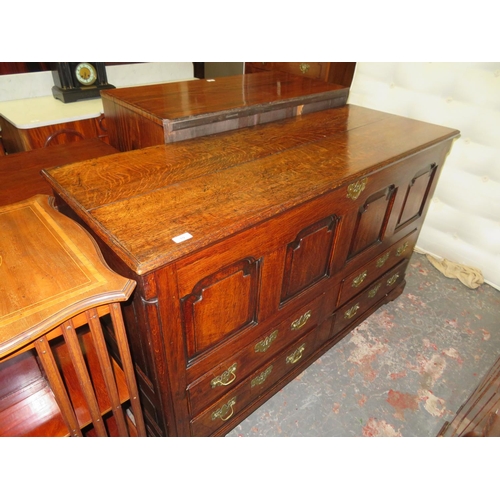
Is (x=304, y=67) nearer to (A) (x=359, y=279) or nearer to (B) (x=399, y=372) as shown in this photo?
(A) (x=359, y=279)

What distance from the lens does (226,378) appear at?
4.26ft

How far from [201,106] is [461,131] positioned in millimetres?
1665

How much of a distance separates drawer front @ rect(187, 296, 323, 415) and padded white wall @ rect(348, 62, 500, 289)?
1440mm

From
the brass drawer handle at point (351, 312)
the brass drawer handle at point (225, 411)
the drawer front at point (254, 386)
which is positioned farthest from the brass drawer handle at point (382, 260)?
the brass drawer handle at point (225, 411)

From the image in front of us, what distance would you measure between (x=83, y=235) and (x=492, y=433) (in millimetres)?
1108

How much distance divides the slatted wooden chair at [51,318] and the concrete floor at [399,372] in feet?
2.66

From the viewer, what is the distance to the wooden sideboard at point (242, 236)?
0.94 metres

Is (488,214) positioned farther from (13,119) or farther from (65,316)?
(13,119)

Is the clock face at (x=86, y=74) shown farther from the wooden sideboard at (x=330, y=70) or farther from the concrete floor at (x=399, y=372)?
the concrete floor at (x=399, y=372)

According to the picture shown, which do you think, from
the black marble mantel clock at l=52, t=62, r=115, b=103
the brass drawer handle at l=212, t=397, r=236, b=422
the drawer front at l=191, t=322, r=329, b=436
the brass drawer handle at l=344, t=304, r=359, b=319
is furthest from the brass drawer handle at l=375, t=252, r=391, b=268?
the black marble mantel clock at l=52, t=62, r=115, b=103

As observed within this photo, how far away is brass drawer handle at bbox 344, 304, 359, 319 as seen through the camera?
6.12ft

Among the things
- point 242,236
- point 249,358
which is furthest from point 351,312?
point 242,236

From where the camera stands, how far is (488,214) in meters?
2.26

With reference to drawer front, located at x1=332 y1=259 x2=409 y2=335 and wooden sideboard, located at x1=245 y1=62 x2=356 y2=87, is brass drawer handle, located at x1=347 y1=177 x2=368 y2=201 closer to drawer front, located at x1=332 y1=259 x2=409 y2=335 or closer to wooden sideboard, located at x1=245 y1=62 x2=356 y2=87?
drawer front, located at x1=332 y1=259 x2=409 y2=335
